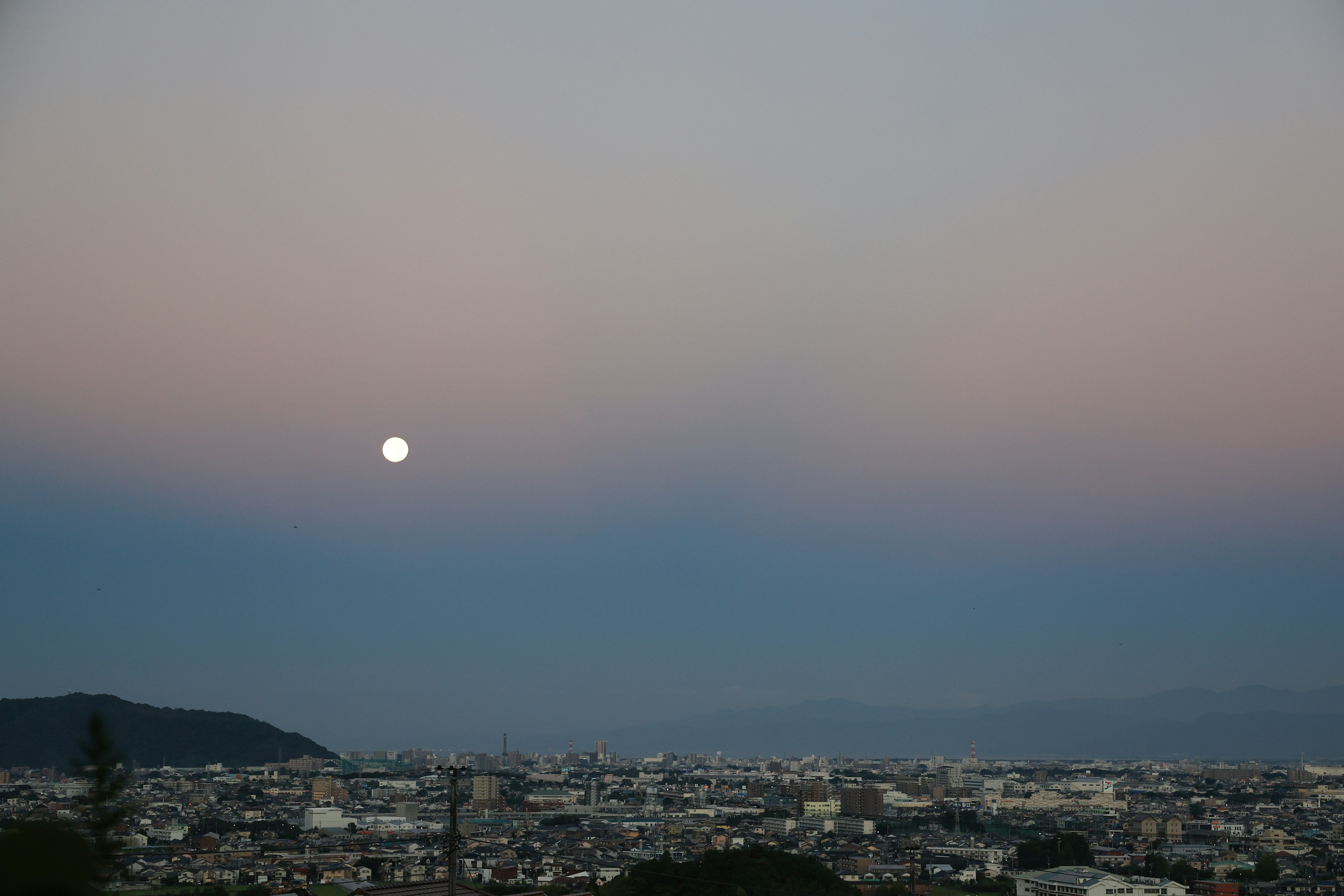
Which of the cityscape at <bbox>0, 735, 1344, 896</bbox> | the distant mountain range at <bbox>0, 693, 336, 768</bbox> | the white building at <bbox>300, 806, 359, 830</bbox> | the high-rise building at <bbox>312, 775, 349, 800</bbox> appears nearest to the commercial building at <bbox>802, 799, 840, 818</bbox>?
the cityscape at <bbox>0, 735, 1344, 896</bbox>

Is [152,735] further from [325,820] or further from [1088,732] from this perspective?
[1088,732]

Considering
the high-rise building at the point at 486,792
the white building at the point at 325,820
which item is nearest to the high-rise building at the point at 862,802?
the high-rise building at the point at 486,792

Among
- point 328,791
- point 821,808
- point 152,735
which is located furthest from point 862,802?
point 152,735

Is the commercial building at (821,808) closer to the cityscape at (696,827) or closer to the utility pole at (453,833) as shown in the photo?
the cityscape at (696,827)

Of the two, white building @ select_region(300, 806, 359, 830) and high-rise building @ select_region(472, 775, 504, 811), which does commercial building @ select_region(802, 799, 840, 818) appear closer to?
high-rise building @ select_region(472, 775, 504, 811)

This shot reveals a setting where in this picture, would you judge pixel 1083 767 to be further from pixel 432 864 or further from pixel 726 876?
pixel 726 876

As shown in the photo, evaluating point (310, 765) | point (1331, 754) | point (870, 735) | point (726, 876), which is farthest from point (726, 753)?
point (726, 876)

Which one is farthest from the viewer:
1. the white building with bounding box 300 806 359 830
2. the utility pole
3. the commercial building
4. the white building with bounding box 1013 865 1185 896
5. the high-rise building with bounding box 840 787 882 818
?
the high-rise building with bounding box 840 787 882 818
